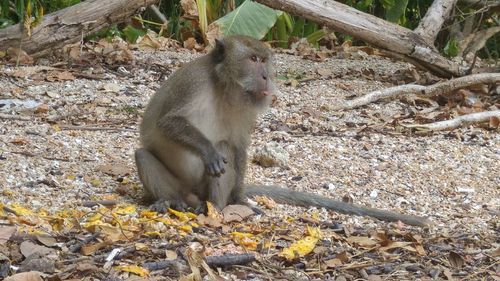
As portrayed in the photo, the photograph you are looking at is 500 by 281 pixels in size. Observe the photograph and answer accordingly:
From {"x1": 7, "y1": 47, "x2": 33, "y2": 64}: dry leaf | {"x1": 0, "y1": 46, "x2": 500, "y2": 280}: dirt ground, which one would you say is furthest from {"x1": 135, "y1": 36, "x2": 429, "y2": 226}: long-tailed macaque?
{"x1": 7, "y1": 47, "x2": 33, "y2": 64}: dry leaf

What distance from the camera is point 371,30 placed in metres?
8.93

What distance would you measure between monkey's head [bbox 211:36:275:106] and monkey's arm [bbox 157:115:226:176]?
391mm

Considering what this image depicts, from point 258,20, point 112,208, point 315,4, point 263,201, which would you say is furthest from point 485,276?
point 258,20

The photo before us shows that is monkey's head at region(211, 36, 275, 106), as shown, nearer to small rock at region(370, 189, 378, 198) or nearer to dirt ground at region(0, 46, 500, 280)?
dirt ground at region(0, 46, 500, 280)

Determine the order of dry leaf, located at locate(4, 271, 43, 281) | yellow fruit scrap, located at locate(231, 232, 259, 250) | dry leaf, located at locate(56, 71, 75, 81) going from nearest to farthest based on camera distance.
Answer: dry leaf, located at locate(4, 271, 43, 281) → yellow fruit scrap, located at locate(231, 232, 259, 250) → dry leaf, located at locate(56, 71, 75, 81)

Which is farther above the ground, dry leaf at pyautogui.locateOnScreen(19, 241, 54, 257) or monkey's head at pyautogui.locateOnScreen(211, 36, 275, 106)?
monkey's head at pyautogui.locateOnScreen(211, 36, 275, 106)

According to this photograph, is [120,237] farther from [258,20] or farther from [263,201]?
[258,20]

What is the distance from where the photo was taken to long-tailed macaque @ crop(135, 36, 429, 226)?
5605mm

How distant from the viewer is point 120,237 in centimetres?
455

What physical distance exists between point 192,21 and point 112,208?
641 centimetres

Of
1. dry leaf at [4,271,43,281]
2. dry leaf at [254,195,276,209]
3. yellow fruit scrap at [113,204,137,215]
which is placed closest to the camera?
dry leaf at [4,271,43,281]

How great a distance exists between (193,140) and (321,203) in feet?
3.23

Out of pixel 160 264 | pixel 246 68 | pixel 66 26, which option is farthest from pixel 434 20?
pixel 160 264

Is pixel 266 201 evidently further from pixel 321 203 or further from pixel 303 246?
pixel 303 246
